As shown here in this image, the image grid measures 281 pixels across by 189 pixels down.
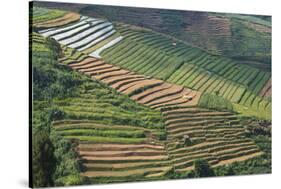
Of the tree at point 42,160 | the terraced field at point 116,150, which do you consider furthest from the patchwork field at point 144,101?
the tree at point 42,160

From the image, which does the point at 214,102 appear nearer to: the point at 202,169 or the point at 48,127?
the point at 202,169

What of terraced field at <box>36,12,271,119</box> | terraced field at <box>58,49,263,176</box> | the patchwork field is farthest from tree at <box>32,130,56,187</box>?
terraced field at <box>36,12,271,119</box>

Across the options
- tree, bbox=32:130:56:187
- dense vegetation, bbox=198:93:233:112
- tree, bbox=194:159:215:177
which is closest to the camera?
tree, bbox=32:130:56:187

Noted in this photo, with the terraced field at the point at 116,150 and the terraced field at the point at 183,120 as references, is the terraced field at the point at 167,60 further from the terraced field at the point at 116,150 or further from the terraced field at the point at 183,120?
the terraced field at the point at 116,150

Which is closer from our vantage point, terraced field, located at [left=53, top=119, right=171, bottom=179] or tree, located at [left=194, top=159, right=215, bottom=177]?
terraced field, located at [left=53, top=119, right=171, bottom=179]

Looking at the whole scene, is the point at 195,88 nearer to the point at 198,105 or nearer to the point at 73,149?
the point at 198,105

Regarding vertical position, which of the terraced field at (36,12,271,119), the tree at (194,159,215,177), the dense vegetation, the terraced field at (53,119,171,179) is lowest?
the tree at (194,159,215,177)

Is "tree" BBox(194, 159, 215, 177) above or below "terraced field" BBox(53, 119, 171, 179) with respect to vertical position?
below

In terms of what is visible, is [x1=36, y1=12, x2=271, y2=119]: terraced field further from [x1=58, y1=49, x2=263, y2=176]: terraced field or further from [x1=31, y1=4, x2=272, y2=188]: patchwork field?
[x1=58, y1=49, x2=263, y2=176]: terraced field
